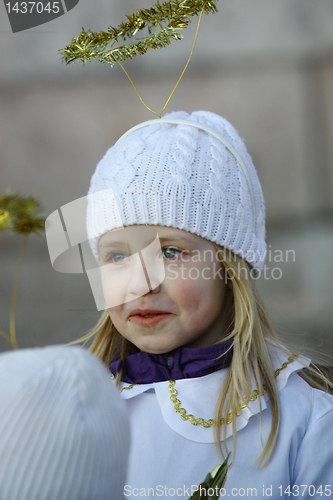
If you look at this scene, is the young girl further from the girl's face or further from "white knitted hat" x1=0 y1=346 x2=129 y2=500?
"white knitted hat" x1=0 y1=346 x2=129 y2=500

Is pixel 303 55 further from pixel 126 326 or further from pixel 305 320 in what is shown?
pixel 126 326

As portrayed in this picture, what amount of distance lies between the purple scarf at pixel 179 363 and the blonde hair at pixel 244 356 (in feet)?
0.06

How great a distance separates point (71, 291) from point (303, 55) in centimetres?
83

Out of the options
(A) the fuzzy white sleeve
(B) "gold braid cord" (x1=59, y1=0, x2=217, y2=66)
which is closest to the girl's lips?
(A) the fuzzy white sleeve

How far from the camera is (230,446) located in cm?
67

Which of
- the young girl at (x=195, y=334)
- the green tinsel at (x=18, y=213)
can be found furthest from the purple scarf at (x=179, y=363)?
the green tinsel at (x=18, y=213)

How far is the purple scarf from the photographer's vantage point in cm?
72

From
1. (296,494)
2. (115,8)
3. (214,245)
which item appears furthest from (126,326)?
(115,8)

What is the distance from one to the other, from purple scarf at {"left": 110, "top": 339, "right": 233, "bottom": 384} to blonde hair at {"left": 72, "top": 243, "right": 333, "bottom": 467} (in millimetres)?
19

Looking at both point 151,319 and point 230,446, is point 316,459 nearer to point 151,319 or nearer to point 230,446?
point 230,446

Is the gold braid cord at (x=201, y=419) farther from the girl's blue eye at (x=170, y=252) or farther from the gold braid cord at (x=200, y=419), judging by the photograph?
the girl's blue eye at (x=170, y=252)

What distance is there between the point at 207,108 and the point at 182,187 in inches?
22.6

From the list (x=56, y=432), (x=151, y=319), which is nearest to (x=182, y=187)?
(x=151, y=319)

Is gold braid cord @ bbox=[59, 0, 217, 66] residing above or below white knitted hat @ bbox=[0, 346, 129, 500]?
above
